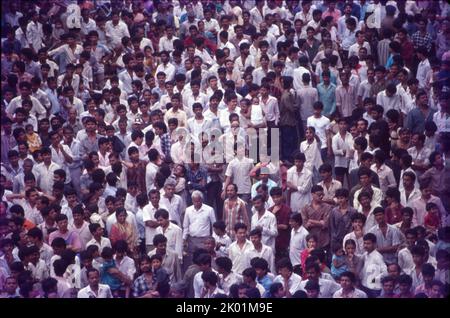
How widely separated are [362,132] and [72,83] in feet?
15.0

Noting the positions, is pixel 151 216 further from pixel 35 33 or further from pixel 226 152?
pixel 35 33

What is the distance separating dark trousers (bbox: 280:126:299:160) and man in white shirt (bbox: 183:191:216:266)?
1.96 meters

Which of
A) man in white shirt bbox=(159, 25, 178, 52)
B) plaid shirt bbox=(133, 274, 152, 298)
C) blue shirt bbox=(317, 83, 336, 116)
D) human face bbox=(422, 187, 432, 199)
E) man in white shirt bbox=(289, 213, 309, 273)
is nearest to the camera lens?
plaid shirt bbox=(133, 274, 152, 298)

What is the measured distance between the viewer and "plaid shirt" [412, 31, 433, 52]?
1703 cm

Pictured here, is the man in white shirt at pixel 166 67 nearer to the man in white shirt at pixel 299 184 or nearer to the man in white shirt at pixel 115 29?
the man in white shirt at pixel 115 29

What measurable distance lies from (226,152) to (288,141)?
126cm

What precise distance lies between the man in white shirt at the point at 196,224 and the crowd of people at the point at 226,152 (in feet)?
0.05

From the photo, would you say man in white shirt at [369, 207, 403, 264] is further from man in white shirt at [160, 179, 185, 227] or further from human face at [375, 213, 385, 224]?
man in white shirt at [160, 179, 185, 227]

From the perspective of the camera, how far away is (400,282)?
12.2 meters

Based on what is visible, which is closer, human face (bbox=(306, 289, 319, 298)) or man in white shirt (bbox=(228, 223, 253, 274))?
human face (bbox=(306, 289, 319, 298))

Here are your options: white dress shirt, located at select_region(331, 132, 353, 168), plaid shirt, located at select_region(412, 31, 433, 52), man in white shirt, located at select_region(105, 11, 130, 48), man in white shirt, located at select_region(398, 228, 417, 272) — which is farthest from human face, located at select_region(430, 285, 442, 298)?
man in white shirt, located at select_region(105, 11, 130, 48)

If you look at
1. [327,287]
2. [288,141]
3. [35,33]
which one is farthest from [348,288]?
[35,33]

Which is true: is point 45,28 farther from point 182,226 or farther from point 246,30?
point 182,226

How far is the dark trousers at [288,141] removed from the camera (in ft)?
50.3
